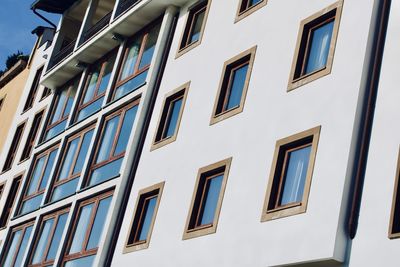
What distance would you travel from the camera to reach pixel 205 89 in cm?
2214

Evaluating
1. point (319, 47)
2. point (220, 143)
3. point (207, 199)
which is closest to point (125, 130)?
point (220, 143)

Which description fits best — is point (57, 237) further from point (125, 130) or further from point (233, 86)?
point (233, 86)

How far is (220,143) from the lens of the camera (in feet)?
66.1

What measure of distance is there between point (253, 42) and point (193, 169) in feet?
11.1

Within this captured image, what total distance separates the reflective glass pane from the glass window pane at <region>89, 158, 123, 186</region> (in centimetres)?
232

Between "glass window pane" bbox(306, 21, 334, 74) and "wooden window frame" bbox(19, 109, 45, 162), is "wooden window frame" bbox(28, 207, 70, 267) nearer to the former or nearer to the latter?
"wooden window frame" bbox(19, 109, 45, 162)

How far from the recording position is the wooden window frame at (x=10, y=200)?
3256 cm

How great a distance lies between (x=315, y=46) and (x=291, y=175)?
3161 millimetres

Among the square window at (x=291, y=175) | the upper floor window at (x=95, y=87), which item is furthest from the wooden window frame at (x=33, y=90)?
the square window at (x=291, y=175)

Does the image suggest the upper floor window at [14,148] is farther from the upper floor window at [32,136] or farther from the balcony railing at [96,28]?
the balcony railing at [96,28]

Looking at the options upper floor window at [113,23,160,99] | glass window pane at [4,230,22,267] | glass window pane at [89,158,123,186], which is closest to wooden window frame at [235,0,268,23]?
upper floor window at [113,23,160,99]

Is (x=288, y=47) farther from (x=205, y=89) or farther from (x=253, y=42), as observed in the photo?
(x=205, y=89)

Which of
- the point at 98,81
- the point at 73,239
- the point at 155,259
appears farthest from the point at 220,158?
the point at 98,81

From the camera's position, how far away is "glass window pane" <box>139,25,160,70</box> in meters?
26.7
